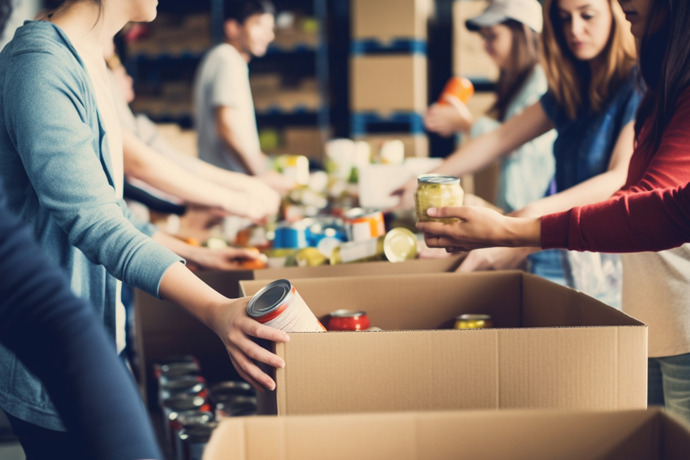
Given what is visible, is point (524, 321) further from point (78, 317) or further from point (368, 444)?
point (78, 317)

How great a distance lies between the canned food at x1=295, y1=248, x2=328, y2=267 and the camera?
158 cm

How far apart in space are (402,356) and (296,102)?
5766mm

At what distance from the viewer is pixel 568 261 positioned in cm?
173

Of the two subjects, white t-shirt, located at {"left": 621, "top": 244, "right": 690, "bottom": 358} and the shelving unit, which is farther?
the shelving unit

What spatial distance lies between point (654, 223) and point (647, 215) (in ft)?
0.05

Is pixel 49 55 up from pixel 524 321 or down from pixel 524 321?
up

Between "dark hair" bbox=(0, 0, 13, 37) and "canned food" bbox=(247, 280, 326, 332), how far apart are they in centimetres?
384

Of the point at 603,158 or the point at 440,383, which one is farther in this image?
the point at 603,158

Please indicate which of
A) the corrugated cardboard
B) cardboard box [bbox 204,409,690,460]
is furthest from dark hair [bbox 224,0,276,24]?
cardboard box [bbox 204,409,690,460]

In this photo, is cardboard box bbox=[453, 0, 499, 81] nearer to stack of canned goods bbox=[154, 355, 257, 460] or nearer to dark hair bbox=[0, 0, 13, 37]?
dark hair bbox=[0, 0, 13, 37]

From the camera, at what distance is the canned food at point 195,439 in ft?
3.84

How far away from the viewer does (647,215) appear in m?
0.97

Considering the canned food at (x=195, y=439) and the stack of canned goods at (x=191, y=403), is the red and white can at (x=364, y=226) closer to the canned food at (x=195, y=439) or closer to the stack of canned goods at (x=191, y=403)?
the stack of canned goods at (x=191, y=403)

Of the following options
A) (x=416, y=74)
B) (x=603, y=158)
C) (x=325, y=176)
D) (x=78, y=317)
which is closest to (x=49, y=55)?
(x=78, y=317)
